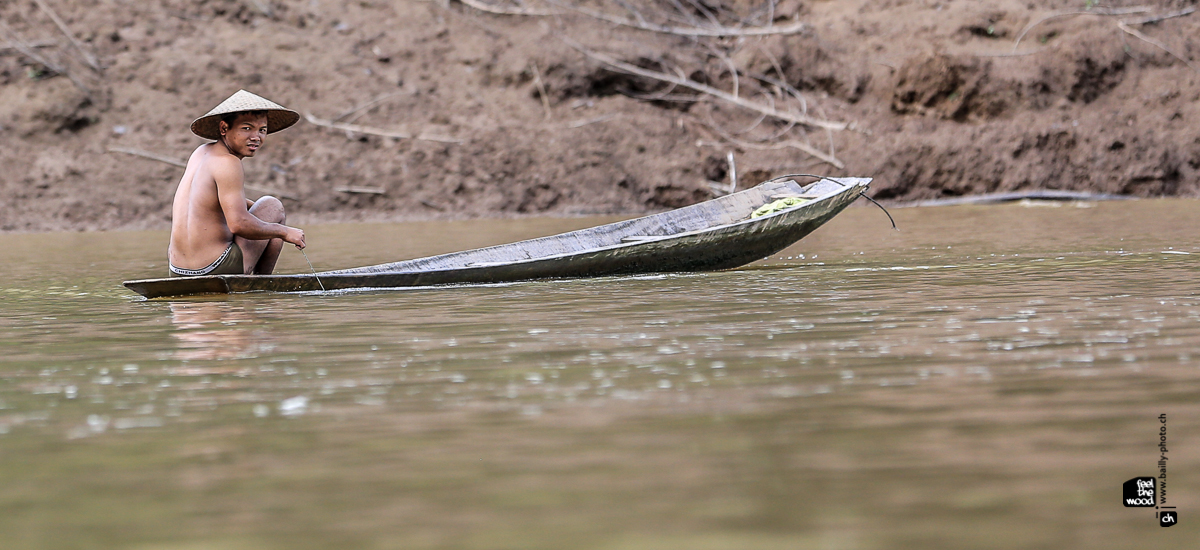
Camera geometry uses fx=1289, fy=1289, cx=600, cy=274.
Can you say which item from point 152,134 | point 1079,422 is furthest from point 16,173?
point 1079,422

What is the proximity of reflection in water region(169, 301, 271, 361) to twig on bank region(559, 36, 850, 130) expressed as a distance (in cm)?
1040

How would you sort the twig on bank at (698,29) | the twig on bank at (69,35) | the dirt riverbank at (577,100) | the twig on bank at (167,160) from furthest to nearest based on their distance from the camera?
the twig on bank at (698,29) < the twig on bank at (69,35) < the dirt riverbank at (577,100) < the twig on bank at (167,160)

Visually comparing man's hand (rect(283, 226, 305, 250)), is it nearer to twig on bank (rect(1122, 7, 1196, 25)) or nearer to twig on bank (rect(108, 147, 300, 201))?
twig on bank (rect(108, 147, 300, 201))

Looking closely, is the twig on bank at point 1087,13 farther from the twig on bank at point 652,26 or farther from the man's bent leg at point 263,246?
the man's bent leg at point 263,246

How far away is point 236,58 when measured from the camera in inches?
629

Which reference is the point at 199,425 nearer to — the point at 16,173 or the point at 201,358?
the point at 201,358

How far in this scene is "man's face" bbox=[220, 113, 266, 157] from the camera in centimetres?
642

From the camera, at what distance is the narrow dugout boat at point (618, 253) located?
6410 mm

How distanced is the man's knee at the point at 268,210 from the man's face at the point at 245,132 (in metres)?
0.39

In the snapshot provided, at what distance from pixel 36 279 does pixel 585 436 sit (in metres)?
6.07

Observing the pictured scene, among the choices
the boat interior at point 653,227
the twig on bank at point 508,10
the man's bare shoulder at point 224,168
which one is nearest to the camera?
the man's bare shoulder at point 224,168

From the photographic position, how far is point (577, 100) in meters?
16.0

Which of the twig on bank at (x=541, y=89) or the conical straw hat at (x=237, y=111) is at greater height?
the twig on bank at (x=541, y=89)

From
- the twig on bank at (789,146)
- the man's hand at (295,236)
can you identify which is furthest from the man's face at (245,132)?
the twig on bank at (789,146)
